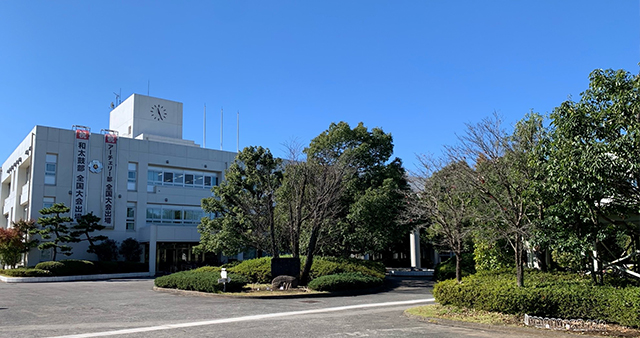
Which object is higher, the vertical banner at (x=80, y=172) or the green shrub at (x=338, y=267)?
the vertical banner at (x=80, y=172)

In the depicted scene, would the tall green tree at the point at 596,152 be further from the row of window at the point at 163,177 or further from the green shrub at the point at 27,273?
the row of window at the point at 163,177

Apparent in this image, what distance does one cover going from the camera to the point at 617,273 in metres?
15.2

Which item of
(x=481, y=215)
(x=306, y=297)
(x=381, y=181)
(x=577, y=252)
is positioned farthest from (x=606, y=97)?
(x=381, y=181)

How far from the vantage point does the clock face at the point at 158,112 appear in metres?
44.5

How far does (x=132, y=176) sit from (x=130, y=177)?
0.57 ft

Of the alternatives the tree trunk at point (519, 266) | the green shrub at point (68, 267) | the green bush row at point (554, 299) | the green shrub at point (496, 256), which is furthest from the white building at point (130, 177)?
the tree trunk at point (519, 266)

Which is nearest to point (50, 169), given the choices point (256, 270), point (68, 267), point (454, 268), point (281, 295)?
point (68, 267)

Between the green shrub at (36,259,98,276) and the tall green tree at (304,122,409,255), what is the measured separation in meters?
16.6

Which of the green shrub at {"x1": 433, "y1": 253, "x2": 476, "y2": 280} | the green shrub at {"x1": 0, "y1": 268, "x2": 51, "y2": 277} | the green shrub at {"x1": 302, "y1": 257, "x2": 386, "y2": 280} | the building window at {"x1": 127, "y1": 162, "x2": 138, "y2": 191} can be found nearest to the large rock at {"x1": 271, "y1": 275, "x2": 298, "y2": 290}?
the green shrub at {"x1": 302, "y1": 257, "x2": 386, "y2": 280}

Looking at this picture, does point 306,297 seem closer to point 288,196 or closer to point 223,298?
point 223,298

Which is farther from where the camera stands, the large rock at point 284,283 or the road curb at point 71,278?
the road curb at point 71,278

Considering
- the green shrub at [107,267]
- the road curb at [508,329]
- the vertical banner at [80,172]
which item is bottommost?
the road curb at [508,329]

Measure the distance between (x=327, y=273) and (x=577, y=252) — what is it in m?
13.2

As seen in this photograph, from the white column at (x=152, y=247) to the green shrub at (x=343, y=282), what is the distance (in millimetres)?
19603
